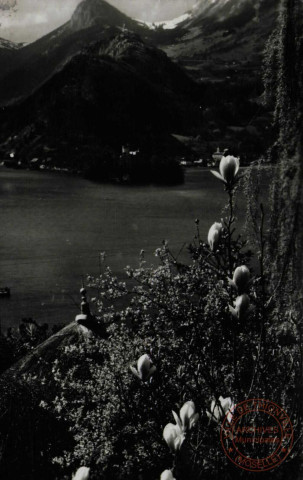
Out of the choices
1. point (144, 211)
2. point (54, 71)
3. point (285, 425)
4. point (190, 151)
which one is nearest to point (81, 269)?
point (144, 211)

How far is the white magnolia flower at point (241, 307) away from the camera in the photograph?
2969mm

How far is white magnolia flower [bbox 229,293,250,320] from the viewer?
297 centimetres

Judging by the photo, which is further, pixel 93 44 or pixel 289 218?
pixel 93 44

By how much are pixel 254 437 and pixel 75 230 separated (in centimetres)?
6607

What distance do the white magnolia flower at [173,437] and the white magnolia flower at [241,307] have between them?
0.66 m

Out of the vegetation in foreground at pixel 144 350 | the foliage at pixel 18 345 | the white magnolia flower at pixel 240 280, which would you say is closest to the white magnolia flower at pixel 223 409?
the white magnolia flower at pixel 240 280

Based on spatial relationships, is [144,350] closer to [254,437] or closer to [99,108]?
[254,437]

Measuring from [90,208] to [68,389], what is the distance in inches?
2817

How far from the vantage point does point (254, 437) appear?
12.8 feet

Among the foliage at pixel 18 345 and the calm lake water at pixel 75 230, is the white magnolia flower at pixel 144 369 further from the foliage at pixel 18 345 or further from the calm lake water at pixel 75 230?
the calm lake water at pixel 75 230

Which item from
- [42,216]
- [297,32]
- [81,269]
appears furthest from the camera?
[42,216]

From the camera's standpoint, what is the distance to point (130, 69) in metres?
198

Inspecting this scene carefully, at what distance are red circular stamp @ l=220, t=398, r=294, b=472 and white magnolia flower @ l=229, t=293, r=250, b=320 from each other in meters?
0.75

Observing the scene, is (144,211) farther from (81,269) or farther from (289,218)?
(289,218)
